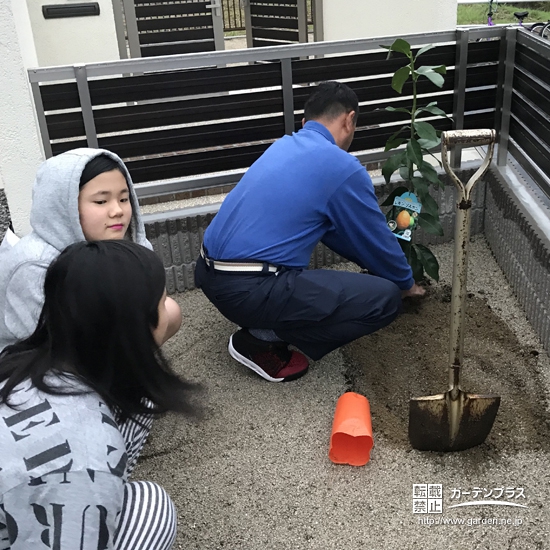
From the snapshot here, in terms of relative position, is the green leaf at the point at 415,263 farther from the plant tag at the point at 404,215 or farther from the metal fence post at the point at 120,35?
the metal fence post at the point at 120,35

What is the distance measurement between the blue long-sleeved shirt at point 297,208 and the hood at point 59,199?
70 cm

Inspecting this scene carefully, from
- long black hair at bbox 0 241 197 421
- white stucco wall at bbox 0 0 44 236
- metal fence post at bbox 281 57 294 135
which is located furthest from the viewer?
metal fence post at bbox 281 57 294 135

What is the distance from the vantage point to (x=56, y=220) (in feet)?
7.26

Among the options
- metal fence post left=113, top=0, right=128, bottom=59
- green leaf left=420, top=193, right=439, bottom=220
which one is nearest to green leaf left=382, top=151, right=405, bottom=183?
green leaf left=420, top=193, right=439, bottom=220

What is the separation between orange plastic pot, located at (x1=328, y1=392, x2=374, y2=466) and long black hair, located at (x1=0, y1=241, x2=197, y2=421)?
105cm

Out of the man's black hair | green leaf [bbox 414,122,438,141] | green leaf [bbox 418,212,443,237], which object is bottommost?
green leaf [bbox 418,212,443,237]

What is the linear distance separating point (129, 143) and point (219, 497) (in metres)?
1.91

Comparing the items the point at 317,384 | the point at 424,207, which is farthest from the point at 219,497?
the point at 424,207

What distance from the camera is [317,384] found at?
2848 millimetres

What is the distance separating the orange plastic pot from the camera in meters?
2.36

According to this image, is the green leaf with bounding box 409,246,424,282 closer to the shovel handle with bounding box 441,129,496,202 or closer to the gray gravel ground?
the gray gravel ground

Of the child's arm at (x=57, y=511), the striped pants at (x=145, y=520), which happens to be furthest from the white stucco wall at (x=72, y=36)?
the child's arm at (x=57, y=511)

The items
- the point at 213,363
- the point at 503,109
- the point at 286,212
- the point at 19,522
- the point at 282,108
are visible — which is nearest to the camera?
the point at 19,522

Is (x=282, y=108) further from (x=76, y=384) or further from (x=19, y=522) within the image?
(x=19, y=522)
